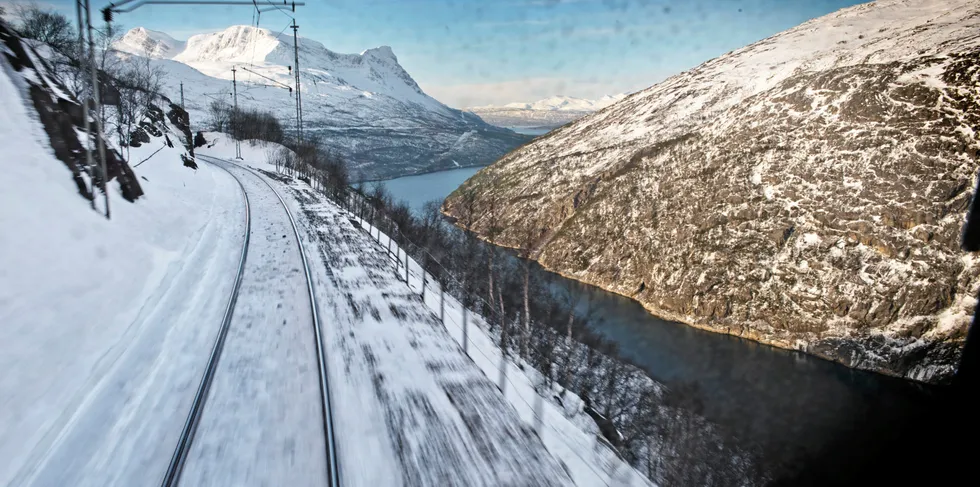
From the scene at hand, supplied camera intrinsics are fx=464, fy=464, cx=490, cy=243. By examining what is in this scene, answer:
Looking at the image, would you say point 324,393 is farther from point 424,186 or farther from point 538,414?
point 424,186

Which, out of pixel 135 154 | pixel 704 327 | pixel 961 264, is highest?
pixel 135 154

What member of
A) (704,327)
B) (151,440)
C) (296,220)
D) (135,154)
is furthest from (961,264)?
(135,154)

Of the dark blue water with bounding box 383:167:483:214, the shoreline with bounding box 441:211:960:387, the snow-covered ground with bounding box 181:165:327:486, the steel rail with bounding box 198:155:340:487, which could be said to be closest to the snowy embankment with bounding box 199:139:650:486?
the steel rail with bounding box 198:155:340:487

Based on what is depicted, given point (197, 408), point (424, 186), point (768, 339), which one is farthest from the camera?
point (424, 186)

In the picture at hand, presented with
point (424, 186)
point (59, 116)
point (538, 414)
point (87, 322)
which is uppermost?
point (59, 116)

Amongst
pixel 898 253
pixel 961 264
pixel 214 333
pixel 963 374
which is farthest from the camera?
pixel 898 253

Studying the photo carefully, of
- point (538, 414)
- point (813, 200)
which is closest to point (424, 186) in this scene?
point (813, 200)

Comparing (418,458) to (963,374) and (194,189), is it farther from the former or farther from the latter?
(194,189)
